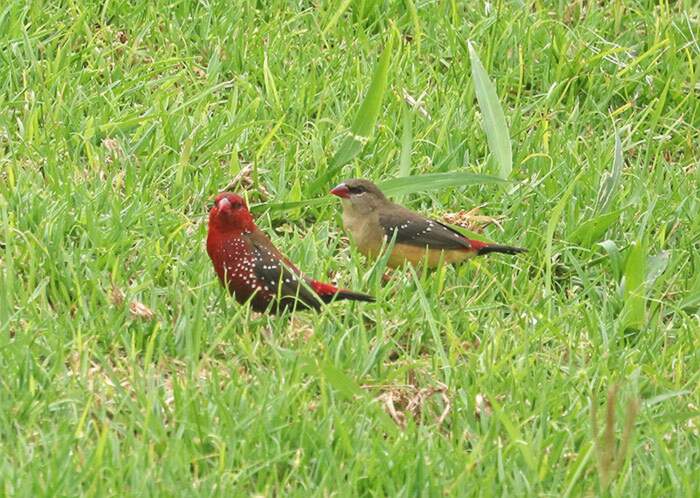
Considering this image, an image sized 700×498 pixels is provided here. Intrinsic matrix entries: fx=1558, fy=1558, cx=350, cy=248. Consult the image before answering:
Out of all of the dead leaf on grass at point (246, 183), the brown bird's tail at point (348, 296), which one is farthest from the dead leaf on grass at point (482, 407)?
the dead leaf on grass at point (246, 183)

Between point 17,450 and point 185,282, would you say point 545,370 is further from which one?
point 17,450

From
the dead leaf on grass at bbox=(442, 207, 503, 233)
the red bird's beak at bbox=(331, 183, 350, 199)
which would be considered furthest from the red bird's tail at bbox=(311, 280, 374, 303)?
the dead leaf on grass at bbox=(442, 207, 503, 233)

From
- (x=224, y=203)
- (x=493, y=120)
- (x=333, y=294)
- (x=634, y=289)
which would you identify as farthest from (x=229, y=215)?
(x=493, y=120)

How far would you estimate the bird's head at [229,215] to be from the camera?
19.4 feet

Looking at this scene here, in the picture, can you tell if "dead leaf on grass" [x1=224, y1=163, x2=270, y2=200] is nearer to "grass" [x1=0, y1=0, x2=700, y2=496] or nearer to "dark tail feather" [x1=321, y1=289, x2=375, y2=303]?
"grass" [x1=0, y1=0, x2=700, y2=496]

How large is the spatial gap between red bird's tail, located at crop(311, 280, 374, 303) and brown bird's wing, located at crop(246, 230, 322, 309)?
0.11ft

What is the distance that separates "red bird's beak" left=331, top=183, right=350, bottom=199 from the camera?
6602mm

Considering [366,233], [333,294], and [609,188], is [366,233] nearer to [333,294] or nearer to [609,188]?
[333,294]

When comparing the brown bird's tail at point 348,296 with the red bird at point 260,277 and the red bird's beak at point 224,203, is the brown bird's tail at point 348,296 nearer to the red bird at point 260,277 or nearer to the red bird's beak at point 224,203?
the red bird at point 260,277

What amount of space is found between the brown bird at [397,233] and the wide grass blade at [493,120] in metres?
0.67

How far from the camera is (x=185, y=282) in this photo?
19.6 ft

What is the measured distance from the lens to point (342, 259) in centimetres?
657

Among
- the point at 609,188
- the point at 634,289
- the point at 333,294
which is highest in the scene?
the point at 333,294

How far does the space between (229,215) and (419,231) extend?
38.4 inches
